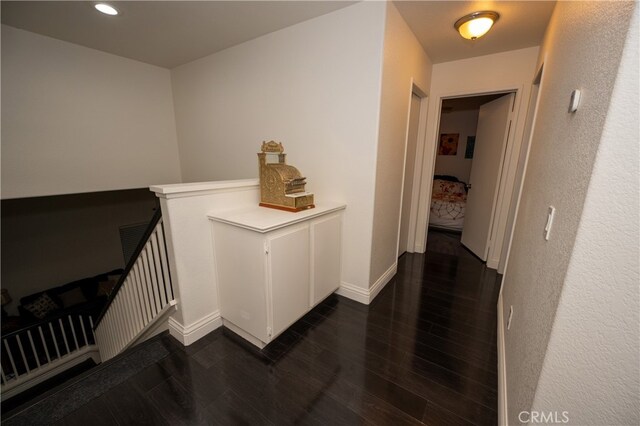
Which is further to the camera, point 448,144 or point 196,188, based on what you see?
point 448,144

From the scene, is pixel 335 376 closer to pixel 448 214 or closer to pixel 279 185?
pixel 279 185

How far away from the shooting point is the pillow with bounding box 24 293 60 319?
3799 millimetres

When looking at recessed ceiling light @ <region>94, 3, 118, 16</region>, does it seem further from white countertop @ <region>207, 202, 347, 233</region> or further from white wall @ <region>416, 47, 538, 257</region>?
white wall @ <region>416, 47, 538, 257</region>

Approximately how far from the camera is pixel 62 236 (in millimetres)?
4062

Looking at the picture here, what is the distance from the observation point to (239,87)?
2.79 meters

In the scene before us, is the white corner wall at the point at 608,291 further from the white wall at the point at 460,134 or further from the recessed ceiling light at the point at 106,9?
the white wall at the point at 460,134

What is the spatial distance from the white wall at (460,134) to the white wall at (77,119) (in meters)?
5.31

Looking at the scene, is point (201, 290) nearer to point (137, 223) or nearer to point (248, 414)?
point (248, 414)

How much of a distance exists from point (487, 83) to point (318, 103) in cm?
210

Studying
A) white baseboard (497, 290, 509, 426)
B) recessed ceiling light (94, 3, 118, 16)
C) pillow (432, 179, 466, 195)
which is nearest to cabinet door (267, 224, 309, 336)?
white baseboard (497, 290, 509, 426)

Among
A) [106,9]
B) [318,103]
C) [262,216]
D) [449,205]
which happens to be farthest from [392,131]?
[449,205]

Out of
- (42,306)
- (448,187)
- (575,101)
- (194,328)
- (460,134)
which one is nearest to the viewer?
(575,101)

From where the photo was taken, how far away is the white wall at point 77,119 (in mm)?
2490

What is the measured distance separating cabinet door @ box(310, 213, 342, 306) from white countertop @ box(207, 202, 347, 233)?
0.33 feet
